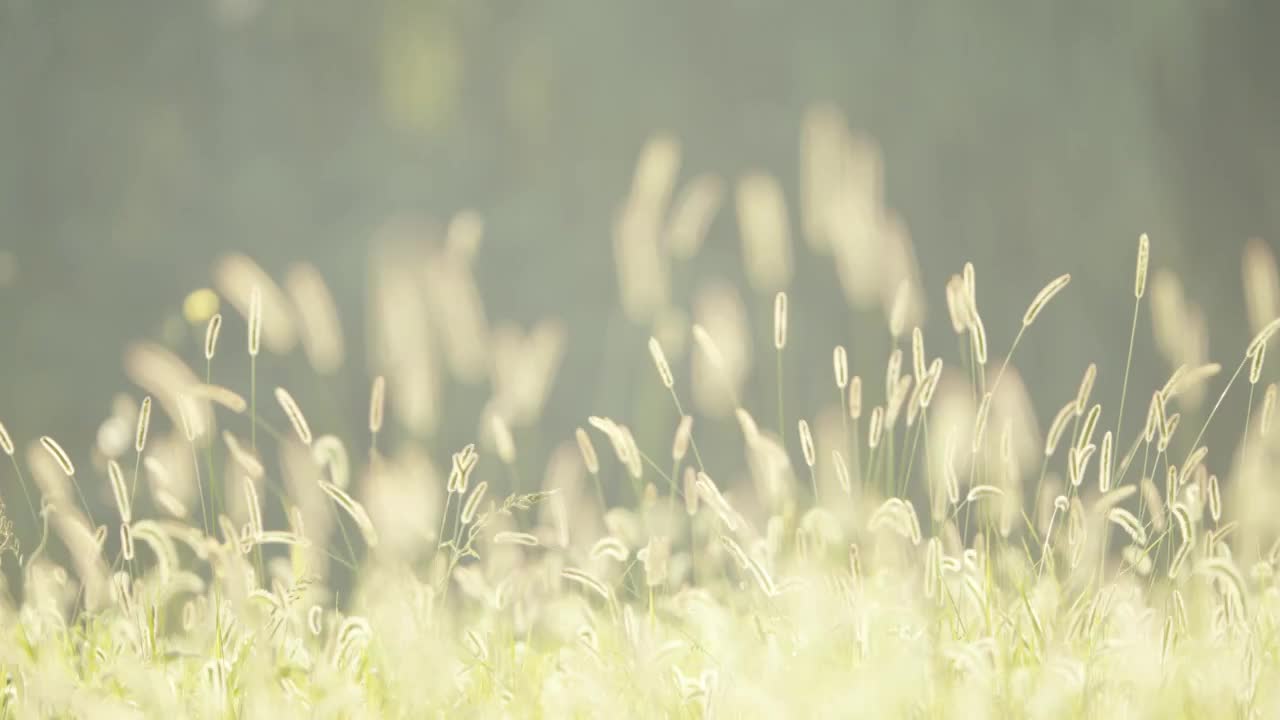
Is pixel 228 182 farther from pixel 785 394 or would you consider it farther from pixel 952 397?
pixel 952 397

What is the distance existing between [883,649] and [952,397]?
13.2 inches

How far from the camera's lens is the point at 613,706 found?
106cm

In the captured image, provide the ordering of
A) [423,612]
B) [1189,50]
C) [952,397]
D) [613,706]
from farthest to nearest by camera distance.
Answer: [1189,50] → [952,397] → [423,612] → [613,706]

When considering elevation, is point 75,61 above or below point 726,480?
above

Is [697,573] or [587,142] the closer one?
[697,573]

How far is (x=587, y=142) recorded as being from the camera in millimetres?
2756

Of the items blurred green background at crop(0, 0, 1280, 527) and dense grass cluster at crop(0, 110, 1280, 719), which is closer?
dense grass cluster at crop(0, 110, 1280, 719)

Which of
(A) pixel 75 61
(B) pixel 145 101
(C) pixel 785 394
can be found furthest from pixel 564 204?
(A) pixel 75 61

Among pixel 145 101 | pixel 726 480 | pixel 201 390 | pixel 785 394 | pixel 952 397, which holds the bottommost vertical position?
pixel 726 480

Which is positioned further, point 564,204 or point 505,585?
point 564,204

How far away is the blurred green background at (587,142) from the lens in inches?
104

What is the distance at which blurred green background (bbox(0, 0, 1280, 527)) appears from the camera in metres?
2.64

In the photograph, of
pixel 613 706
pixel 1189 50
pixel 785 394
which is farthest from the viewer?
pixel 1189 50

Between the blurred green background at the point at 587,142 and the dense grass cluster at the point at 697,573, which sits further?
the blurred green background at the point at 587,142
